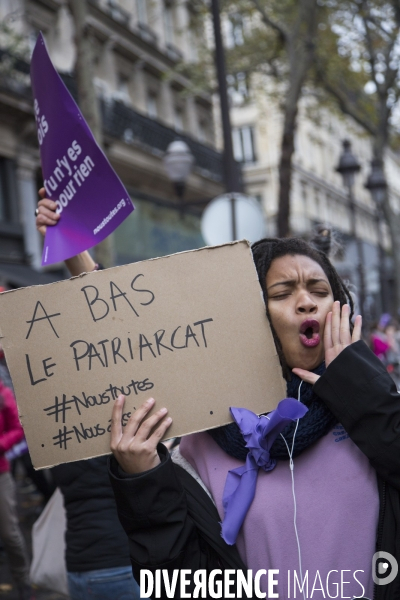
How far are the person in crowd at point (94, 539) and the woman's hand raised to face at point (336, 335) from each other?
140 cm

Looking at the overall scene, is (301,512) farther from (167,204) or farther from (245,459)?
(167,204)

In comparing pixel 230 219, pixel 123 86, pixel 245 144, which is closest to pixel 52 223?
pixel 230 219

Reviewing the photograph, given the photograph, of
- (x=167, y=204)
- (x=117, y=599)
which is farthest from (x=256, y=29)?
(x=117, y=599)

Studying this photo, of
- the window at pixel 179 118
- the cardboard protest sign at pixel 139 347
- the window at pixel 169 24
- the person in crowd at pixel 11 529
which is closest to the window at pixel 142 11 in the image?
the window at pixel 169 24

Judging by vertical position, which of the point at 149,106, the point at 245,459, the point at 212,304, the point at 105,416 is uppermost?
the point at 149,106

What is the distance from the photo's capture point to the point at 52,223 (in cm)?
280

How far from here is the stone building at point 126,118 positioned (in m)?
15.9

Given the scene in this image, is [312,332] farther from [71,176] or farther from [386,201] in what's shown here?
[386,201]

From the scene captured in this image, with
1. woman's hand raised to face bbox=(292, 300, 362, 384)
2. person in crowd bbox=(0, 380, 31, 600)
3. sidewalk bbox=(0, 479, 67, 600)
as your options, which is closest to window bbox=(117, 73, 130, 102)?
sidewalk bbox=(0, 479, 67, 600)

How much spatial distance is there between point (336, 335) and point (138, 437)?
56 cm

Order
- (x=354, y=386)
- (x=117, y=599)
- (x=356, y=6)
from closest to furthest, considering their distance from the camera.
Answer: (x=354, y=386) → (x=117, y=599) → (x=356, y=6)

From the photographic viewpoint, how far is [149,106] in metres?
24.2

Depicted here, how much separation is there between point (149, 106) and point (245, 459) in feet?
75.6

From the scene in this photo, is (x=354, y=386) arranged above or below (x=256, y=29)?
below
